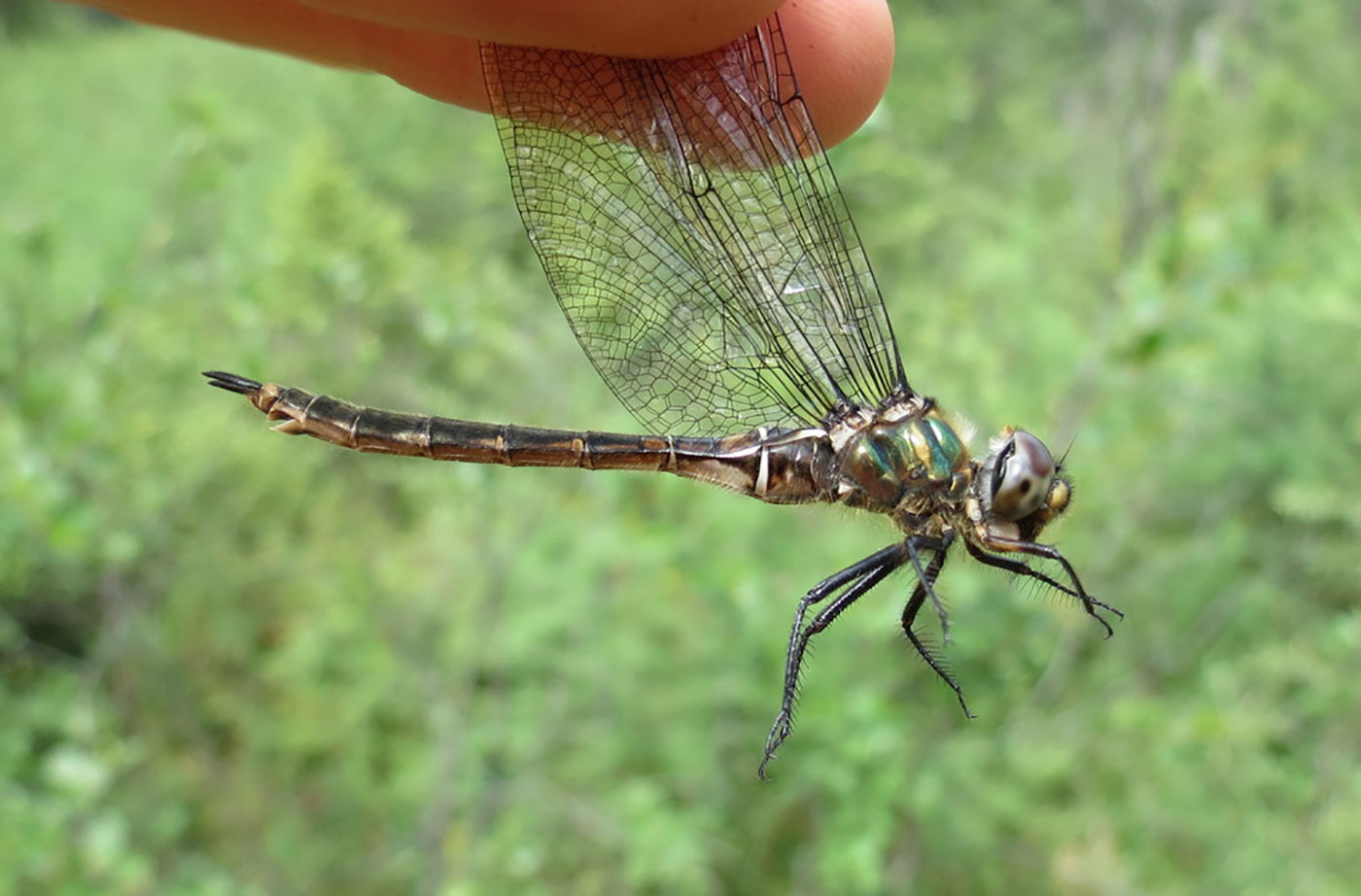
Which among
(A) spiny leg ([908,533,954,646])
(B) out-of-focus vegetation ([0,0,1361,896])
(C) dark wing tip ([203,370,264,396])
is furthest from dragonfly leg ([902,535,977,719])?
(C) dark wing tip ([203,370,264,396])

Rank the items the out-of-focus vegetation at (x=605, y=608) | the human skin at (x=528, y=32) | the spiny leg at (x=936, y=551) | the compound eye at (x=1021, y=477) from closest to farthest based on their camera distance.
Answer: the human skin at (x=528, y=32) → the spiny leg at (x=936, y=551) → the compound eye at (x=1021, y=477) → the out-of-focus vegetation at (x=605, y=608)

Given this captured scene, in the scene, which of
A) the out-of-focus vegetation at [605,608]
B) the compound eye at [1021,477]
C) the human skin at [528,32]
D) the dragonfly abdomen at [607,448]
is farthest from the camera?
the out-of-focus vegetation at [605,608]

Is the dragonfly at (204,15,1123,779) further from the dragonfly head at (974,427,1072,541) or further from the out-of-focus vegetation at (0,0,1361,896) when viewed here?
the out-of-focus vegetation at (0,0,1361,896)

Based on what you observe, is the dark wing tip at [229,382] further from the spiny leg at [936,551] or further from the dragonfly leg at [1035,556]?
the dragonfly leg at [1035,556]

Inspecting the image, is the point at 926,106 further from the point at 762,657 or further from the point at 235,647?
the point at 235,647

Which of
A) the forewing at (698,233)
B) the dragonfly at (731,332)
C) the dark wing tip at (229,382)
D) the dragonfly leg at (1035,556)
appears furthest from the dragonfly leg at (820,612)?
the dark wing tip at (229,382)

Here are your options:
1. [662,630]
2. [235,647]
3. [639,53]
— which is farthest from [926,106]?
[235,647]

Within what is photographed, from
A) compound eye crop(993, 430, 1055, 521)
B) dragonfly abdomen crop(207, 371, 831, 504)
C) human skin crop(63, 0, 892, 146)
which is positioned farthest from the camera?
dragonfly abdomen crop(207, 371, 831, 504)
